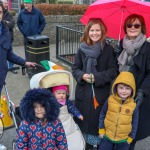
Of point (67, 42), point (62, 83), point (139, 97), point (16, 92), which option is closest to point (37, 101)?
point (62, 83)

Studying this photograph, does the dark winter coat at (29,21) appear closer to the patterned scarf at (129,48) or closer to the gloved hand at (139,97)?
the patterned scarf at (129,48)

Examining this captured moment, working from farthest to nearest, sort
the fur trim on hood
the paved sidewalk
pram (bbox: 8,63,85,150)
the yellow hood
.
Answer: the paved sidewalk < pram (bbox: 8,63,85,150) < the yellow hood < the fur trim on hood

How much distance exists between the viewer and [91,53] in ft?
10.6

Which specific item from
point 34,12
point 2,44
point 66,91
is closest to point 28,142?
point 66,91

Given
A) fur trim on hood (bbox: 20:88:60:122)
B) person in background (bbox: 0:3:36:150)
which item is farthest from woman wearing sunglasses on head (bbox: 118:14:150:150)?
person in background (bbox: 0:3:36:150)

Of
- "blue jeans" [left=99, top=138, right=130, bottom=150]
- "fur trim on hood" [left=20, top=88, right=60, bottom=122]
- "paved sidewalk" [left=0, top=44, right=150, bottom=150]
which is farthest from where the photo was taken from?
"paved sidewalk" [left=0, top=44, right=150, bottom=150]

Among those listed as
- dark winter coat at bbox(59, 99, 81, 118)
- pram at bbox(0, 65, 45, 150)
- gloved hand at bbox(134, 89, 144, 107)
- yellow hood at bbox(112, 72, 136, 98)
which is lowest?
pram at bbox(0, 65, 45, 150)

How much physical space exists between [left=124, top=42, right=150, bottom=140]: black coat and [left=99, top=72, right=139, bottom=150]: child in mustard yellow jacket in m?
0.14

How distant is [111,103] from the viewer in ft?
10.5

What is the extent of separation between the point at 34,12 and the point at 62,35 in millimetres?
1518

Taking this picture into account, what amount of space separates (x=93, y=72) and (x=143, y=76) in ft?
1.90

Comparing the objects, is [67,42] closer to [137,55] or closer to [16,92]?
[16,92]

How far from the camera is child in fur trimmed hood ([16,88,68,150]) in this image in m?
2.68

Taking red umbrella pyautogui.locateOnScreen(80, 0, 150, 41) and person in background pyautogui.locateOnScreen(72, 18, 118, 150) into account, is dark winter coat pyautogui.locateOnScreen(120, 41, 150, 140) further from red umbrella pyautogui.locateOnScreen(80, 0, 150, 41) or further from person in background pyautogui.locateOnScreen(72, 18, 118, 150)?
red umbrella pyautogui.locateOnScreen(80, 0, 150, 41)
